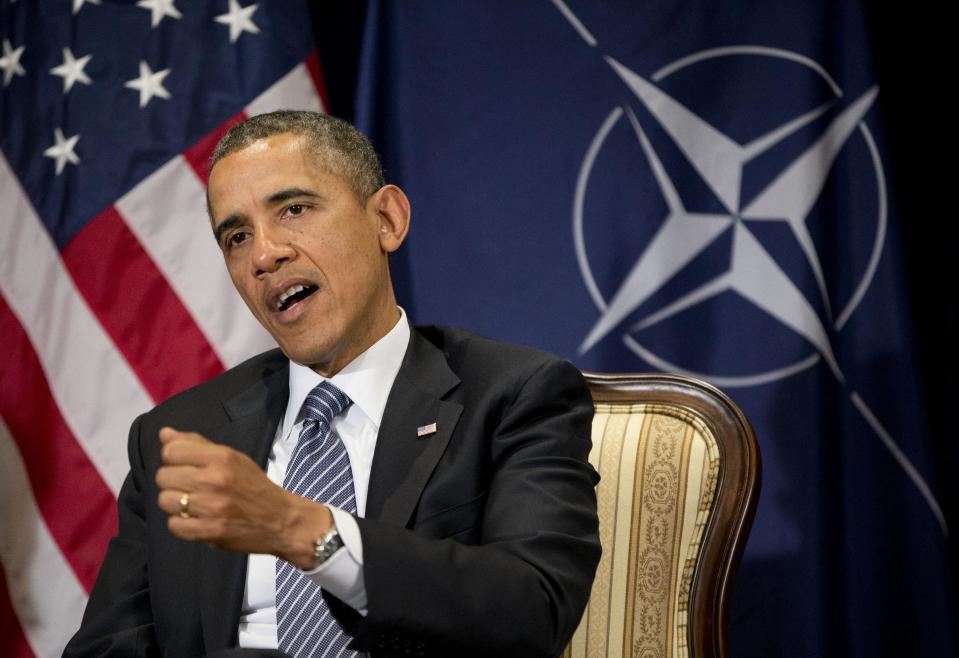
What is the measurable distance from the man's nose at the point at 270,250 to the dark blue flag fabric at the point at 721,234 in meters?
1.20

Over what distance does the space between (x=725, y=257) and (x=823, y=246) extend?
0.25 m

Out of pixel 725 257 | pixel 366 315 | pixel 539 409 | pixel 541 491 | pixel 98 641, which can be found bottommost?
pixel 98 641

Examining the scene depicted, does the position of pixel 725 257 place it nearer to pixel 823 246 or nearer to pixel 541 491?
pixel 823 246

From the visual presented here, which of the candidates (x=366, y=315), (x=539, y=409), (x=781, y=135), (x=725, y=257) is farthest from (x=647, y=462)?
(x=781, y=135)

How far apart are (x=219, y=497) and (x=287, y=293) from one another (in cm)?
61

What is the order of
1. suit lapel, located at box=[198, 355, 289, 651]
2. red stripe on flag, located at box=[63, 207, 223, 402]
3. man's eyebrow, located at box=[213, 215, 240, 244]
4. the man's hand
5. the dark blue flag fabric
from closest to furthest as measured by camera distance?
the man's hand < suit lapel, located at box=[198, 355, 289, 651] < man's eyebrow, located at box=[213, 215, 240, 244] < the dark blue flag fabric < red stripe on flag, located at box=[63, 207, 223, 402]

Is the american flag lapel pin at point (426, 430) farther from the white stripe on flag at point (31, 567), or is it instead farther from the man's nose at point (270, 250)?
the white stripe on flag at point (31, 567)

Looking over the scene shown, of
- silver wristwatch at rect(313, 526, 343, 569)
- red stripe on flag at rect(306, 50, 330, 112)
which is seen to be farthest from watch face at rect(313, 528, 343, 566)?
red stripe on flag at rect(306, 50, 330, 112)

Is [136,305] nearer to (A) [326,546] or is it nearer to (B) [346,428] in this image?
(B) [346,428]

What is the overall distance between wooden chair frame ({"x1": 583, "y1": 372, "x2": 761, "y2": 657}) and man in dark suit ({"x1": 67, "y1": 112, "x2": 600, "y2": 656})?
0.32 metres

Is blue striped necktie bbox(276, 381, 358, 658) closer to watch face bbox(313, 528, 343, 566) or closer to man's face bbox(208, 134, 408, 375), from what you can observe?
man's face bbox(208, 134, 408, 375)

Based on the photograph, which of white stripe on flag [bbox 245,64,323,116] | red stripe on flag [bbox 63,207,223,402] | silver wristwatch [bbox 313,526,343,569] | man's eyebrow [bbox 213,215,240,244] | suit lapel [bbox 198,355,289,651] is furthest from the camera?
white stripe on flag [bbox 245,64,323,116]

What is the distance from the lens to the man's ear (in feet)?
6.22

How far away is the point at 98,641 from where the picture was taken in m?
1.74
